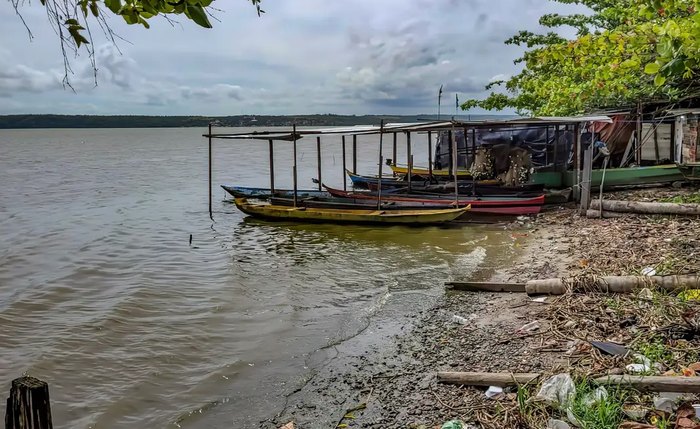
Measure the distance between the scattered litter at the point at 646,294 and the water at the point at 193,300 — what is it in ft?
10.3

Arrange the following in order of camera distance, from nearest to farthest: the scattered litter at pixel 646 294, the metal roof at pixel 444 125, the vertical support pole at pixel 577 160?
the scattered litter at pixel 646 294 < the metal roof at pixel 444 125 < the vertical support pole at pixel 577 160

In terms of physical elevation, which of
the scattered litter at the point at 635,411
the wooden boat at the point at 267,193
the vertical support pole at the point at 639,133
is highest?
the vertical support pole at the point at 639,133

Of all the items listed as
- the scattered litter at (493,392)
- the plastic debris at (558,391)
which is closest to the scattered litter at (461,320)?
the scattered litter at (493,392)

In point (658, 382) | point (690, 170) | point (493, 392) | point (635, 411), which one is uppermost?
point (690, 170)

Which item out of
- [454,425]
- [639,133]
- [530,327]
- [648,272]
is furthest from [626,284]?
[639,133]

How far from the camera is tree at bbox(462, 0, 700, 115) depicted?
4012 millimetres

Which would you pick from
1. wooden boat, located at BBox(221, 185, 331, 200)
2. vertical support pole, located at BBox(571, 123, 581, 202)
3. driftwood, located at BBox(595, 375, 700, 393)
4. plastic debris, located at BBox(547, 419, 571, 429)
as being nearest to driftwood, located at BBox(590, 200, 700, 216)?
vertical support pole, located at BBox(571, 123, 581, 202)

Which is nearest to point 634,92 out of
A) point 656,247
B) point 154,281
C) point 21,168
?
point 656,247

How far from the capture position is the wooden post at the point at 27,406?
7.15ft

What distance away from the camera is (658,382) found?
391 centimetres

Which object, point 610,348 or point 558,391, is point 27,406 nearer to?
point 558,391

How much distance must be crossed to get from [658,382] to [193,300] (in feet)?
24.5

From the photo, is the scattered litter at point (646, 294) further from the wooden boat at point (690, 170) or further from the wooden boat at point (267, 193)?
the wooden boat at point (267, 193)

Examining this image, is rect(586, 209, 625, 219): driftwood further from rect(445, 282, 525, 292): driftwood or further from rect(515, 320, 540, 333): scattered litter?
rect(515, 320, 540, 333): scattered litter
